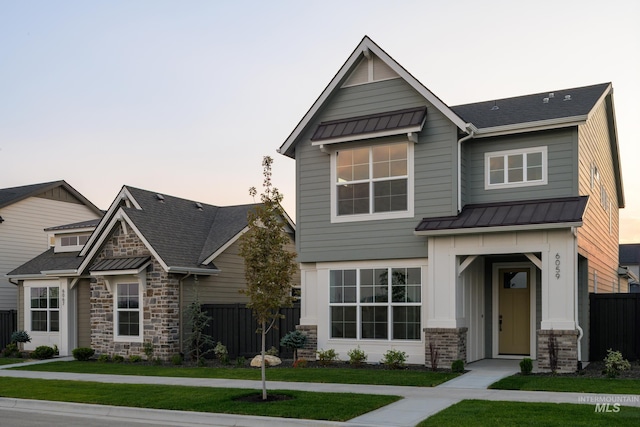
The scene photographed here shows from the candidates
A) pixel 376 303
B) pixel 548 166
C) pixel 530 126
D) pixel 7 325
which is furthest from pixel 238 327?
pixel 7 325

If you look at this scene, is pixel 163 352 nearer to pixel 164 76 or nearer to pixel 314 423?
pixel 164 76

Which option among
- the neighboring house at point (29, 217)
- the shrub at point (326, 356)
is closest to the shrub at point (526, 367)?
the shrub at point (326, 356)

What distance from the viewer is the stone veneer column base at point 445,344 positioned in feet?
53.0

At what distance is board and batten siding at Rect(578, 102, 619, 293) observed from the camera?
17.2 meters

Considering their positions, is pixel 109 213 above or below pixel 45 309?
above

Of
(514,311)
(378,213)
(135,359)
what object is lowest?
(135,359)

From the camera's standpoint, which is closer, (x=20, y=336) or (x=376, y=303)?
(x=376, y=303)

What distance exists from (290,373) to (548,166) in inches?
320

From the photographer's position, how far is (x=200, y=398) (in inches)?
509

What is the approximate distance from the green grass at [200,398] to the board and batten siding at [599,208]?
7533 mm

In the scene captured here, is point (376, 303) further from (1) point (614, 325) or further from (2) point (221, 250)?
(2) point (221, 250)

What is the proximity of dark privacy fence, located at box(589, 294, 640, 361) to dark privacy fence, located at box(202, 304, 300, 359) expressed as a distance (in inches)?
331

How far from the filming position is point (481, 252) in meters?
16.2

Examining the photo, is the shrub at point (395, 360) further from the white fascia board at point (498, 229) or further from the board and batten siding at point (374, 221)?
the white fascia board at point (498, 229)
